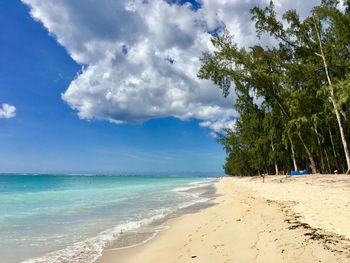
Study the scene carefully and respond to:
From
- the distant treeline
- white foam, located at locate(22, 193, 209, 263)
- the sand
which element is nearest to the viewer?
the sand

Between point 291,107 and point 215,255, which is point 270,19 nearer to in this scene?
point 291,107

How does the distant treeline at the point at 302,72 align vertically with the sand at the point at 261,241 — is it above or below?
above

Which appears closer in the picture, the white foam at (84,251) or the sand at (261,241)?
the sand at (261,241)

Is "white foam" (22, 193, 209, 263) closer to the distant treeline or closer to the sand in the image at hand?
the sand

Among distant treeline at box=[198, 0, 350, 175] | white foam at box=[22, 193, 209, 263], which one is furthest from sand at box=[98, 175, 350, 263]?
distant treeline at box=[198, 0, 350, 175]

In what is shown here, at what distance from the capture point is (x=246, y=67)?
1145 inches

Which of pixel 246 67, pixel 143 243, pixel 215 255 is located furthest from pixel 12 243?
pixel 246 67

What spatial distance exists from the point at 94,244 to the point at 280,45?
989 inches

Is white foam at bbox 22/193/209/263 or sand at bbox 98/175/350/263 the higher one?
sand at bbox 98/175/350/263

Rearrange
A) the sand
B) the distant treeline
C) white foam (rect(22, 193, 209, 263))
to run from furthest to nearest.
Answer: the distant treeline → white foam (rect(22, 193, 209, 263)) → the sand

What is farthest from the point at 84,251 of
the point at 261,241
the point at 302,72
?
the point at 302,72

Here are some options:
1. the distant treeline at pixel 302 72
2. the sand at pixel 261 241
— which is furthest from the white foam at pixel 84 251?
the distant treeline at pixel 302 72

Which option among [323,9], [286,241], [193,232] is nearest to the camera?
[286,241]

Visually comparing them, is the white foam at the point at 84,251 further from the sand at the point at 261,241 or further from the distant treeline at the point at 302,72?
the distant treeline at the point at 302,72
